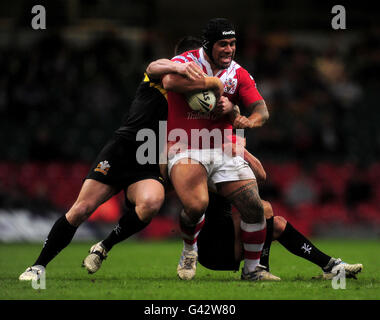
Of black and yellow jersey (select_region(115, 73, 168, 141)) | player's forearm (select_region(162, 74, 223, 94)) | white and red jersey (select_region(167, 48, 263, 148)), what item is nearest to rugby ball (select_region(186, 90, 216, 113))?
player's forearm (select_region(162, 74, 223, 94))

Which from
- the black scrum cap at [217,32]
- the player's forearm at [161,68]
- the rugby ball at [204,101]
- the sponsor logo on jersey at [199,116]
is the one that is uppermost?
the black scrum cap at [217,32]

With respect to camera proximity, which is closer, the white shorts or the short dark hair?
the white shorts

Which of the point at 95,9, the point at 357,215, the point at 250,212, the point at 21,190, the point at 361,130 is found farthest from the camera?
the point at 95,9

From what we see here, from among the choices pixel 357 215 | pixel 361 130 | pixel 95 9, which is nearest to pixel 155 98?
pixel 357 215

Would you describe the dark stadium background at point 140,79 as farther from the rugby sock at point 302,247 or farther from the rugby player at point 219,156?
the rugby player at point 219,156

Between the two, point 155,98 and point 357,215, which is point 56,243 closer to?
point 155,98

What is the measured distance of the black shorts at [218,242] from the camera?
6863 mm

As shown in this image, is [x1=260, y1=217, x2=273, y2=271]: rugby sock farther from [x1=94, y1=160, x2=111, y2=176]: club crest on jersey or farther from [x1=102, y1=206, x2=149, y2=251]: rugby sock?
[x1=94, y1=160, x2=111, y2=176]: club crest on jersey

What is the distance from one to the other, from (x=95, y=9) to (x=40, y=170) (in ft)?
23.4

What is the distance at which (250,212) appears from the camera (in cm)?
654

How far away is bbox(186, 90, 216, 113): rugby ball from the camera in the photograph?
6.44 metres

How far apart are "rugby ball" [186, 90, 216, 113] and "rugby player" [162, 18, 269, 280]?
143 millimetres

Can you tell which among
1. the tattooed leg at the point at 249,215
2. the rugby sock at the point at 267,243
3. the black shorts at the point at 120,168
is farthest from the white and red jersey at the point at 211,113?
the rugby sock at the point at 267,243

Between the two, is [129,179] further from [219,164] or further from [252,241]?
[252,241]
